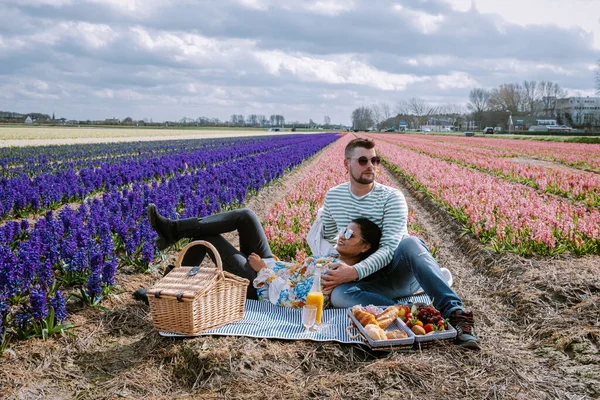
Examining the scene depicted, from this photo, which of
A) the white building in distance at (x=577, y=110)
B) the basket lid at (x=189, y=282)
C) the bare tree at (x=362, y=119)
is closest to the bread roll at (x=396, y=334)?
the basket lid at (x=189, y=282)

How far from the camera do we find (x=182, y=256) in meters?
4.62

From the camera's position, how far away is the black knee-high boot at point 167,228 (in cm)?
520

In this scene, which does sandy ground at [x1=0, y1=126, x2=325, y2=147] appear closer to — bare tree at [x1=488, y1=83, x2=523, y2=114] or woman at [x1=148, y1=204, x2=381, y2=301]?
woman at [x1=148, y1=204, x2=381, y2=301]

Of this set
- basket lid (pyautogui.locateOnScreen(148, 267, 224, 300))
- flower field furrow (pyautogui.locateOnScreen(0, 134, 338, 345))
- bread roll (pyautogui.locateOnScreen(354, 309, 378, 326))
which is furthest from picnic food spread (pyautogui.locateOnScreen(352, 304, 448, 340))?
flower field furrow (pyautogui.locateOnScreen(0, 134, 338, 345))

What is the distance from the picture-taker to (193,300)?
3.97m

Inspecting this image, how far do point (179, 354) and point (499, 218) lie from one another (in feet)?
20.2

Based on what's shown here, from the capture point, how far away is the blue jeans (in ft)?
14.1

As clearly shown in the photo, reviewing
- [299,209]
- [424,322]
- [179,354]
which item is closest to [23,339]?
[179,354]

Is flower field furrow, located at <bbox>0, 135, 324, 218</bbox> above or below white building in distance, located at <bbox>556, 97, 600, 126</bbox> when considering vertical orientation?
below

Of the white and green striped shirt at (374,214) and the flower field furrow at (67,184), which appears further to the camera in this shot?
the flower field furrow at (67,184)

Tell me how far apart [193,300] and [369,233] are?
1.70 meters

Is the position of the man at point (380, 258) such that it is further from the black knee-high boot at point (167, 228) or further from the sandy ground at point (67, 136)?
the sandy ground at point (67, 136)

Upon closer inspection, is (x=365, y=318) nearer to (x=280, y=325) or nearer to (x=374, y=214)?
(x=280, y=325)

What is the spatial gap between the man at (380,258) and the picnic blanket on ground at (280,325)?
0.30 m
